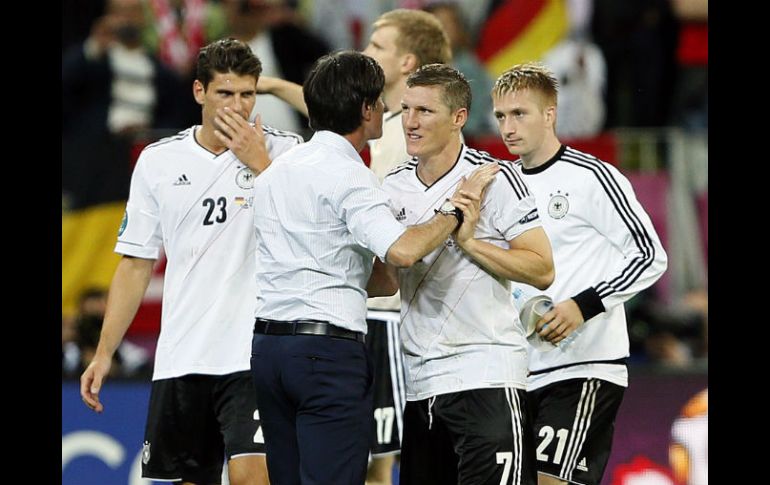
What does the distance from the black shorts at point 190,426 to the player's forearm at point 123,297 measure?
30cm

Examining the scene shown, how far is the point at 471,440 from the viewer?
203 inches

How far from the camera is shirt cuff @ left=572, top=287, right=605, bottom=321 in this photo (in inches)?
230

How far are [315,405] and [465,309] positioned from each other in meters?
0.74

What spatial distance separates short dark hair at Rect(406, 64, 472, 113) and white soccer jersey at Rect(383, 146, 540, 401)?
0.94 feet

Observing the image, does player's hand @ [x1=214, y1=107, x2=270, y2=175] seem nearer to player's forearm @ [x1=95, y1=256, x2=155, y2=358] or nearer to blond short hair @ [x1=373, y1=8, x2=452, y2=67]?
player's forearm @ [x1=95, y1=256, x2=155, y2=358]

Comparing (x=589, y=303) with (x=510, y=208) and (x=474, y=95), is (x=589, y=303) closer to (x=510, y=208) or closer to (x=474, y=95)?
(x=510, y=208)

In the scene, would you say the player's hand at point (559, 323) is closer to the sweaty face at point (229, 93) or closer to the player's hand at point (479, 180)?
the player's hand at point (479, 180)

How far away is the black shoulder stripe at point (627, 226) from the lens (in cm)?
593

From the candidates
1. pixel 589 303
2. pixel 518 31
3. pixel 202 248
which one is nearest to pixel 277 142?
pixel 202 248

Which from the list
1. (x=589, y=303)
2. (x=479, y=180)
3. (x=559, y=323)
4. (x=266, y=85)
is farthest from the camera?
(x=266, y=85)

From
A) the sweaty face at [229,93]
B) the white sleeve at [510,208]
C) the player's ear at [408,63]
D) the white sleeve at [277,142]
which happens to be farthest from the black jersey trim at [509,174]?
the player's ear at [408,63]

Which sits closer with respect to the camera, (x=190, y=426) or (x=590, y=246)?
(x=190, y=426)
